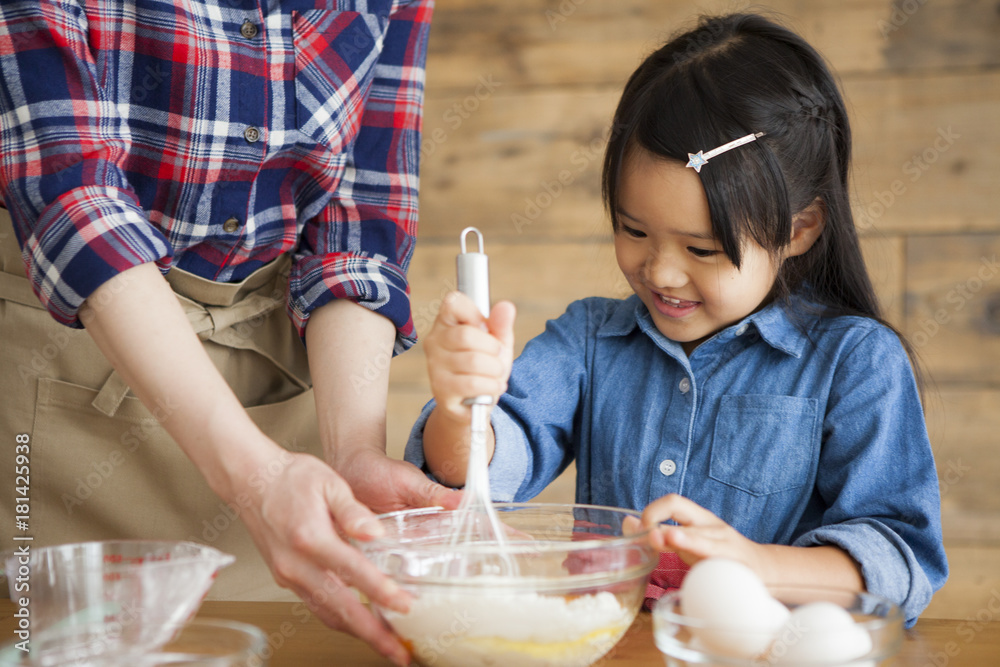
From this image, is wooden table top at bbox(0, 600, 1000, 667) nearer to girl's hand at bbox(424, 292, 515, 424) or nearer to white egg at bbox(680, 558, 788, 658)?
white egg at bbox(680, 558, 788, 658)

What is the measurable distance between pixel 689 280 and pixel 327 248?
42 centimetres

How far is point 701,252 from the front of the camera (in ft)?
3.07

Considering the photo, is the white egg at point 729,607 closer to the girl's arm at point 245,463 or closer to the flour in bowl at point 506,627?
the flour in bowl at point 506,627

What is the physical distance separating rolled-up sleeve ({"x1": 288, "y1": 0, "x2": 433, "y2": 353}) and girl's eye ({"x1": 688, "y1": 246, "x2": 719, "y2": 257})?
12.8 inches

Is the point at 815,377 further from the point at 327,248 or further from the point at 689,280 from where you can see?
the point at 327,248

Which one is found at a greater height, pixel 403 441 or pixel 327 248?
pixel 327 248

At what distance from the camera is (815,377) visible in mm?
980

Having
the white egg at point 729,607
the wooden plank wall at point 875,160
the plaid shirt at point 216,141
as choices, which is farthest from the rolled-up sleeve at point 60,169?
the wooden plank wall at point 875,160

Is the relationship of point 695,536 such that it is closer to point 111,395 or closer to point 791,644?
point 791,644

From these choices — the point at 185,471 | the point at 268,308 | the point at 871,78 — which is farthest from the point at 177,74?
the point at 871,78

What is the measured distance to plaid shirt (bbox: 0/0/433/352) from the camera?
29.8 inches

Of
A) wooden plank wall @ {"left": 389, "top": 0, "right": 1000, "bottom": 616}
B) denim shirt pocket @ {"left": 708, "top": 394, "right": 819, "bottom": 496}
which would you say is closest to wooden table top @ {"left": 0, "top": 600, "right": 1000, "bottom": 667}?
denim shirt pocket @ {"left": 708, "top": 394, "right": 819, "bottom": 496}

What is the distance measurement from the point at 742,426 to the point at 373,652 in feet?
1.73

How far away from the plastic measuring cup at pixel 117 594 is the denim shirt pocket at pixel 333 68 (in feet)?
1.78
